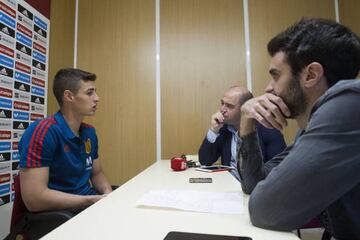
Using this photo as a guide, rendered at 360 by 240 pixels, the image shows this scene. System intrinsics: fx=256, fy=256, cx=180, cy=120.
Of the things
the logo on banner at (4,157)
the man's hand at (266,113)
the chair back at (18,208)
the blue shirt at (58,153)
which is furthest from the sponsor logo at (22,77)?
the man's hand at (266,113)

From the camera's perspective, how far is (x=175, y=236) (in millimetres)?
595

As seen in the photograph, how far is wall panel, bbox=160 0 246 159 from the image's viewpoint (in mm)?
3023

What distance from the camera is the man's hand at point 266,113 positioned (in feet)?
2.86

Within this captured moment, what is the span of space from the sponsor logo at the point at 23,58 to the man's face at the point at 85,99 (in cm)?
95

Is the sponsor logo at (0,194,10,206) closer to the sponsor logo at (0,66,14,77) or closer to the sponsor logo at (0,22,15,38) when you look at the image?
the sponsor logo at (0,66,14,77)

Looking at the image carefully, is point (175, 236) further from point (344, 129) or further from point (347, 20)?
point (347, 20)

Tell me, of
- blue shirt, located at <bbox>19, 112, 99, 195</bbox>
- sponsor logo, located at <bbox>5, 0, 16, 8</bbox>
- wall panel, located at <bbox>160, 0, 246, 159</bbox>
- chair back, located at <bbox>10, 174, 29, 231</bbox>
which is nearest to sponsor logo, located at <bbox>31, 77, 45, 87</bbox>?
sponsor logo, located at <bbox>5, 0, 16, 8</bbox>

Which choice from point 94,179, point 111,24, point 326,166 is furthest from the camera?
point 111,24

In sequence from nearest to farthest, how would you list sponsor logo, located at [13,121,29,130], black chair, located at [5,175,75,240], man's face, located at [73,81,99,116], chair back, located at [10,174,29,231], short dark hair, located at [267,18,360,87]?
short dark hair, located at [267,18,360,87] → black chair, located at [5,175,75,240] → chair back, located at [10,174,29,231] → man's face, located at [73,81,99,116] → sponsor logo, located at [13,121,29,130]

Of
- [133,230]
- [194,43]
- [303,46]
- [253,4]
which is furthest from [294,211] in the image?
[253,4]

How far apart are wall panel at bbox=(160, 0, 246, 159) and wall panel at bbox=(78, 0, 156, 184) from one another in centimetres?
19

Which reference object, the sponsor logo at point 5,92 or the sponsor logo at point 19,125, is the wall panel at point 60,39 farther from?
the sponsor logo at point 5,92

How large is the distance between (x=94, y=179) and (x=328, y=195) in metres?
1.66

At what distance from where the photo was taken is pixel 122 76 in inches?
124
